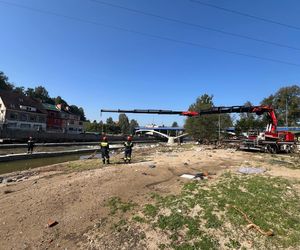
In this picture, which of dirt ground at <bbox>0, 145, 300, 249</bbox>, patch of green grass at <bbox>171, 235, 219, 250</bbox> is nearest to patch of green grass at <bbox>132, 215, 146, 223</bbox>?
dirt ground at <bbox>0, 145, 300, 249</bbox>

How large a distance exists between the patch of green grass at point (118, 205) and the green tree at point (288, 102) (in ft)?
246

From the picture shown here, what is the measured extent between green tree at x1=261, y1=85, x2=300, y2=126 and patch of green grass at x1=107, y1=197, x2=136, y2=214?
75.0m

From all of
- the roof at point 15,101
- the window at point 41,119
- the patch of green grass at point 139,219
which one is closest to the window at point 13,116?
the roof at point 15,101

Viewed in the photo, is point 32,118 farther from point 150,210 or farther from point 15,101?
point 150,210

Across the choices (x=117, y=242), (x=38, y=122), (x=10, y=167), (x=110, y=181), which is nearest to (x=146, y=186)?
(x=110, y=181)

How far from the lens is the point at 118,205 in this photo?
330 inches

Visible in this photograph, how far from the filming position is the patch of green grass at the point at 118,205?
802 cm

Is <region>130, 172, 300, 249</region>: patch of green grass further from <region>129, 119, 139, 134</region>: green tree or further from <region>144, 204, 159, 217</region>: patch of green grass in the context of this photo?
<region>129, 119, 139, 134</region>: green tree

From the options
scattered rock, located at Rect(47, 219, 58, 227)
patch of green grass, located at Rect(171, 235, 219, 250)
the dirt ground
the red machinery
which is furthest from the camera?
the red machinery

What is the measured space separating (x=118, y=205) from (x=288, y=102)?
7929 cm

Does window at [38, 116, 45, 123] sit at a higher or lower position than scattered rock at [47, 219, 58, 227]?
higher

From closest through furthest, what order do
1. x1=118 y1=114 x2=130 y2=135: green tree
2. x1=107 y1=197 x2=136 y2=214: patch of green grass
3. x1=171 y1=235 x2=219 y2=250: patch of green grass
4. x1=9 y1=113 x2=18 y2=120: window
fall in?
x1=171 y1=235 x2=219 y2=250: patch of green grass
x1=107 y1=197 x2=136 y2=214: patch of green grass
x1=9 y1=113 x2=18 y2=120: window
x1=118 y1=114 x2=130 y2=135: green tree

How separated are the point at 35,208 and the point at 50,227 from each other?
4.69 ft

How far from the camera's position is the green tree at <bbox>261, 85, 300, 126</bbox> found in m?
73.9
